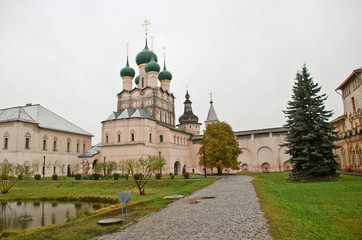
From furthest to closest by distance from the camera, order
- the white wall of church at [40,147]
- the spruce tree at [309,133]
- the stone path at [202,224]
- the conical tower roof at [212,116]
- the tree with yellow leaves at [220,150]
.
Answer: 1. the conical tower roof at [212,116]
2. the white wall of church at [40,147]
3. the tree with yellow leaves at [220,150]
4. the spruce tree at [309,133]
5. the stone path at [202,224]

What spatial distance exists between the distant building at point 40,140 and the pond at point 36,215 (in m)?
17.4

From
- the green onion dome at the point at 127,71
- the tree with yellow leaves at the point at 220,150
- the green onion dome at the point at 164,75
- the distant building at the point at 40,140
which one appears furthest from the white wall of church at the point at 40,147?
the tree with yellow leaves at the point at 220,150

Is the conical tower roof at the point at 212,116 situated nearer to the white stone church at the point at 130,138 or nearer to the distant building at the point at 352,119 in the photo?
the white stone church at the point at 130,138

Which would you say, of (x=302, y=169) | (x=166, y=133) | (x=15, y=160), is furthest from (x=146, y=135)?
(x=302, y=169)

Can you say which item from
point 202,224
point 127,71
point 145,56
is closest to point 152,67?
point 145,56

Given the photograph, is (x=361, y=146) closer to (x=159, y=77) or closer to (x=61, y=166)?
(x=159, y=77)

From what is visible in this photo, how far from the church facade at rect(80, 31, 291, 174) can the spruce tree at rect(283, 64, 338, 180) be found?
1824cm

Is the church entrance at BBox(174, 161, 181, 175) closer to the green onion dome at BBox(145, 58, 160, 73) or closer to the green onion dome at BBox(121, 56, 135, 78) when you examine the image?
the green onion dome at BBox(145, 58, 160, 73)

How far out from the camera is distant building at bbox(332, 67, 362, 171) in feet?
72.4

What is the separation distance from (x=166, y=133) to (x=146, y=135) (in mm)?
4023

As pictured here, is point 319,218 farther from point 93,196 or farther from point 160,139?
point 160,139

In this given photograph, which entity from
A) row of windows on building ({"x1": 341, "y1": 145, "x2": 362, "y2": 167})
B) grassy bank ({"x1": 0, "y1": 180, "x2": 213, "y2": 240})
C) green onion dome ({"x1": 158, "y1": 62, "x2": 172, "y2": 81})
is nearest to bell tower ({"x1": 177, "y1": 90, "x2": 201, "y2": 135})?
green onion dome ({"x1": 158, "y1": 62, "x2": 172, "y2": 81})

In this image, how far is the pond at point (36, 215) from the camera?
11.5 m

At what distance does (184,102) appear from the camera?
58938mm
